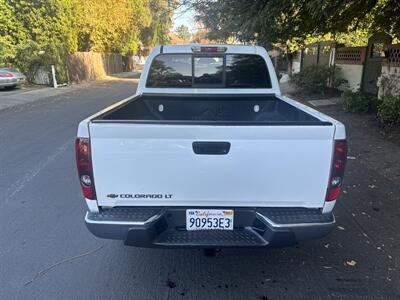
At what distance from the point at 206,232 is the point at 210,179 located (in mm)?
452

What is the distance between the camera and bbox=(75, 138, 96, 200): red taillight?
98.0 inches

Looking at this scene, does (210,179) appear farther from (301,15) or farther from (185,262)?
(301,15)

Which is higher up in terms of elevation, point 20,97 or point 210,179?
point 210,179

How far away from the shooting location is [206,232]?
107 inches

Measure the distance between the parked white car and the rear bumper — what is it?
57.8 ft

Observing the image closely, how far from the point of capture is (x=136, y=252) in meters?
3.45

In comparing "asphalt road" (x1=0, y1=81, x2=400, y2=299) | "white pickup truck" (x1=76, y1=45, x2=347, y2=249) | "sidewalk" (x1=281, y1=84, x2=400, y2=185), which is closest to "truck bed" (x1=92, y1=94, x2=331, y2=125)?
"asphalt road" (x1=0, y1=81, x2=400, y2=299)

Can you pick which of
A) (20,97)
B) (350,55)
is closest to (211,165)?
(350,55)

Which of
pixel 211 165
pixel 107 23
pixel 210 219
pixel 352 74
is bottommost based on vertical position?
pixel 210 219

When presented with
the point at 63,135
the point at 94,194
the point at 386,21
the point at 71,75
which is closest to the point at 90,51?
the point at 71,75

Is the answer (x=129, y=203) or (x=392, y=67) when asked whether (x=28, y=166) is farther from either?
(x=392, y=67)

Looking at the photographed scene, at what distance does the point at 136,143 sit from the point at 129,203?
1.66 feet

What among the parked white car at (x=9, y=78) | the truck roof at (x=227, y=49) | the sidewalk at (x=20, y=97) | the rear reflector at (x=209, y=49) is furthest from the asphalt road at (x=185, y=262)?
the parked white car at (x=9, y=78)

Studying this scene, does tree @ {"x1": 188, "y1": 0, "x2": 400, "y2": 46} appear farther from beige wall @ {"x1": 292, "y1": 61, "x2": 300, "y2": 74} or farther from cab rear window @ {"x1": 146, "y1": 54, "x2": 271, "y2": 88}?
beige wall @ {"x1": 292, "y1": 61, "x2": 300, "y2": 74}
